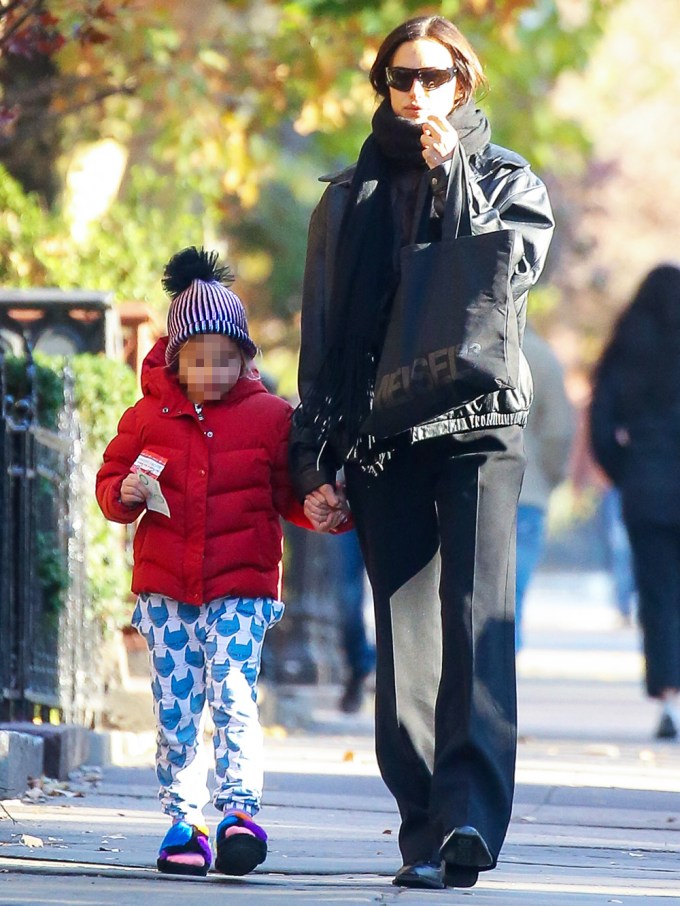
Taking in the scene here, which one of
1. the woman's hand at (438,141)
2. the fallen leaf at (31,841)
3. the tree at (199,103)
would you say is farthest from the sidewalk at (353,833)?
the tree at (199,103)

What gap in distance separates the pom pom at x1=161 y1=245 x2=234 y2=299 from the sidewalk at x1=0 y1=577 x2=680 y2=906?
1.40m

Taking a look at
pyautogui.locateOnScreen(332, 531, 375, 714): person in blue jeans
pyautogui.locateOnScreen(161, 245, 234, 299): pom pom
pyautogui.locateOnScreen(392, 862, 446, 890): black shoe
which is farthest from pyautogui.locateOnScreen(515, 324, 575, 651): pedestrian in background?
pyautogui.locateOnScreen(392, 862, 446, 890): black shoe

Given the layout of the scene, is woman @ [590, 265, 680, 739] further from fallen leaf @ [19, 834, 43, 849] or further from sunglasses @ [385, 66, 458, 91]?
sunglasses @ [385, 66, 458, 91]

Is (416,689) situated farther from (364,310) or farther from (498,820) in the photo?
(364,310)

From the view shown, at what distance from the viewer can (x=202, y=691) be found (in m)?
4.84

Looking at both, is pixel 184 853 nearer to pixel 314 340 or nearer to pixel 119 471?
pixel 119 471

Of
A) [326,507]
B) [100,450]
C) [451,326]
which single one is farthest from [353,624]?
[451,326]

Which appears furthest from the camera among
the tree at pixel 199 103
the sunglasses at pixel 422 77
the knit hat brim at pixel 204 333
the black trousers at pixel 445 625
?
the tree at pixel 199 103

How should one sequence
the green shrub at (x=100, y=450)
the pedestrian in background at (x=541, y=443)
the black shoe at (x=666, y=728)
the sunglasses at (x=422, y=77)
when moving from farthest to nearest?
the pedestrian in background at (x=541, y=443)
the black shoe at (x=666, y=728)
the green shrub at (x=100, y=450)
the sunglasses at (x=422, y=77)

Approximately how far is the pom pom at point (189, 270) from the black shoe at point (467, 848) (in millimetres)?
1498

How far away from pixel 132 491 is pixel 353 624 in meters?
A: 5.51

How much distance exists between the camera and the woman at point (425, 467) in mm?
4473

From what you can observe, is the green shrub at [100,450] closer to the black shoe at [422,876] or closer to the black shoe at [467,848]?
the black shoe at [422,876]

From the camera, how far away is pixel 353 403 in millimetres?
4609
